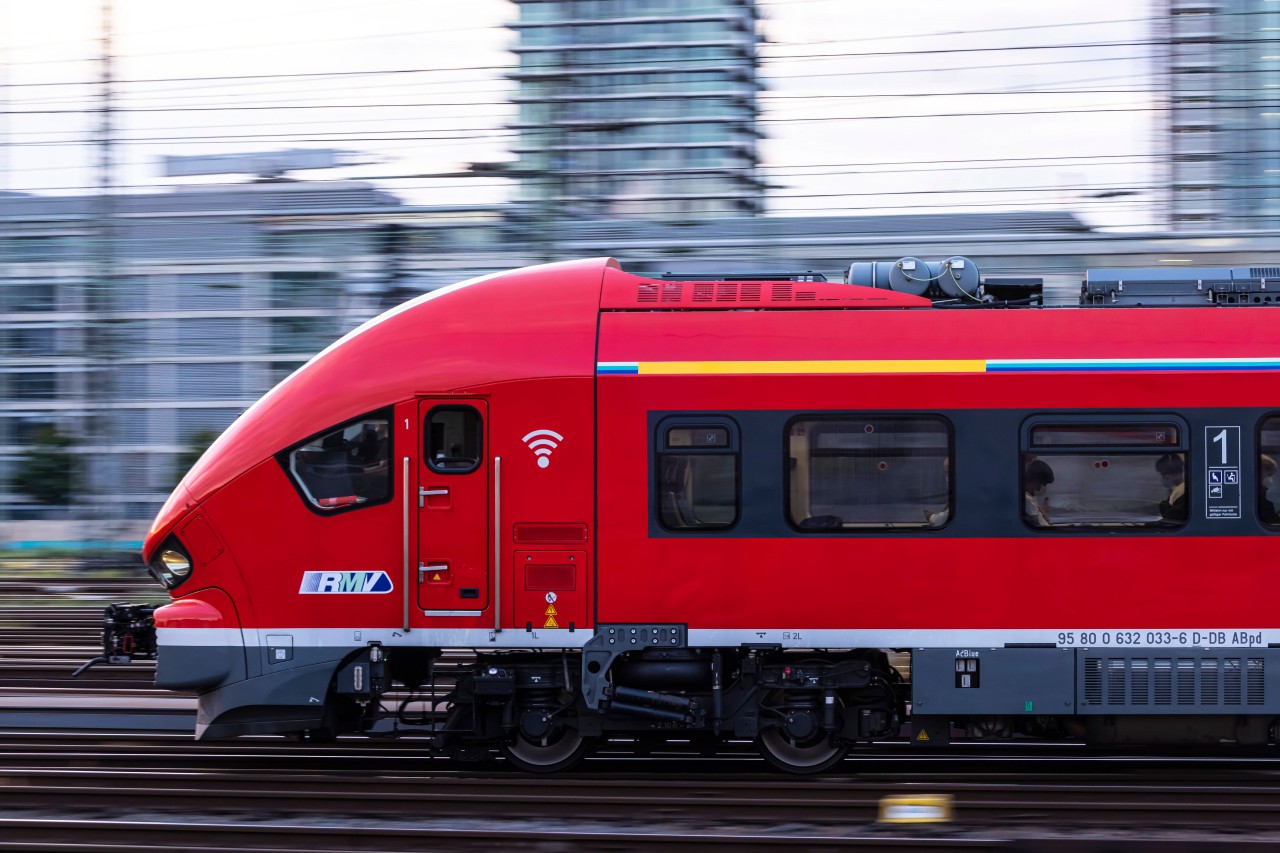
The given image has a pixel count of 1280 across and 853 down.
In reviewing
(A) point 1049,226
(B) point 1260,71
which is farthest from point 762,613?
(A) point 1049,226

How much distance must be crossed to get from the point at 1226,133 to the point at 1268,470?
1559 cm

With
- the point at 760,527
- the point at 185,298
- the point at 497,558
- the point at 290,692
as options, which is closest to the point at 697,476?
the point at 760,527

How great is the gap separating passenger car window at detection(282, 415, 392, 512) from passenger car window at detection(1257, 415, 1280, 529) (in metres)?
5.77

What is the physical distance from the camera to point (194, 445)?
42.4 metres

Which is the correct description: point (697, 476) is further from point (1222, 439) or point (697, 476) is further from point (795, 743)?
point (1222, 439)

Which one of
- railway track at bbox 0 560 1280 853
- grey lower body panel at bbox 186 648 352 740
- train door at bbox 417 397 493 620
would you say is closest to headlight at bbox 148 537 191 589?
grey lower body panel at bbox 186 648 352 740

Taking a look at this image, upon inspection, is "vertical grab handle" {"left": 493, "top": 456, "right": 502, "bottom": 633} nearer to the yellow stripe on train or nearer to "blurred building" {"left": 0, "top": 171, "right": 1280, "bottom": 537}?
the yellow stripe on train

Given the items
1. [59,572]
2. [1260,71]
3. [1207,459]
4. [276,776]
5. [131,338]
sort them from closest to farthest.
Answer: [1207,459] → [276,776] → [1260,71] → [59,572] → [131,338]

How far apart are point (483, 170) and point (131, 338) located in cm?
2859

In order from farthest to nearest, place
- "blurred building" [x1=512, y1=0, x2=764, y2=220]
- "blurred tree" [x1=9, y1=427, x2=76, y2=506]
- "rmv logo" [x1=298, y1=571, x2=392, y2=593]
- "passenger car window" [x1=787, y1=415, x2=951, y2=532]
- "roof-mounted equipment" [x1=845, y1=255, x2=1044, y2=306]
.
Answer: "blurred tree" [x1=9, y1=427, x2=76, y2=506] < "blurred building" [x1=512, y1=0, x2=764, y2=220] < "roof-mounted equipment" [x1=845, y1=255, x2=1044, y2=306] < "rmv logo" [x1=298, y1=571, x2=392, y2=593] < "passenger car window" [x1=787, y1=415, x2=951, y2=532]

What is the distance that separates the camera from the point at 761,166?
59.5 feet

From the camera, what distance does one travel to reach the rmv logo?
8484mm

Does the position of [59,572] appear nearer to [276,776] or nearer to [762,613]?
[276,776]

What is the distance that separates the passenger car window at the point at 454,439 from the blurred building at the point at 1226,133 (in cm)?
1383
